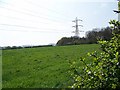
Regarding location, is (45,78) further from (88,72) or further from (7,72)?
(88,72)

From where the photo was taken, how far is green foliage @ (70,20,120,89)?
20.0 feet

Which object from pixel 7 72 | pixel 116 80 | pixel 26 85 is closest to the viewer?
pixel 116 80

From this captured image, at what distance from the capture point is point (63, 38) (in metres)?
120

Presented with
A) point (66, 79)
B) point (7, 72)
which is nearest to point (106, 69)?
point (66, 79)

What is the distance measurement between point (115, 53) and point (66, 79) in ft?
43.6

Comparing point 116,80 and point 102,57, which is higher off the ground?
point 102,57

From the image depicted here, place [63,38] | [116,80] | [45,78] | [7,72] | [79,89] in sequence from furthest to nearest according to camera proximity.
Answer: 1. [63,38]
2. [7,72]
3. [45,78]
4. [79,89]
5. [116,80]

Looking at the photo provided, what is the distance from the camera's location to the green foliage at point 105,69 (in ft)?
20.0

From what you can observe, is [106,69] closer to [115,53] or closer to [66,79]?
[115,53]

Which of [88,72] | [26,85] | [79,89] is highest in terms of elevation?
[88,72]

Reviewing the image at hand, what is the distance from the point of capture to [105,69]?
6219 mm

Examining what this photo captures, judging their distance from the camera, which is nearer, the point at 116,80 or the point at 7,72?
the point at 116,80

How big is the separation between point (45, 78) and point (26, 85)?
228 centimetres

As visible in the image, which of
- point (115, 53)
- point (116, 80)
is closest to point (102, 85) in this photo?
point (116, 80)
